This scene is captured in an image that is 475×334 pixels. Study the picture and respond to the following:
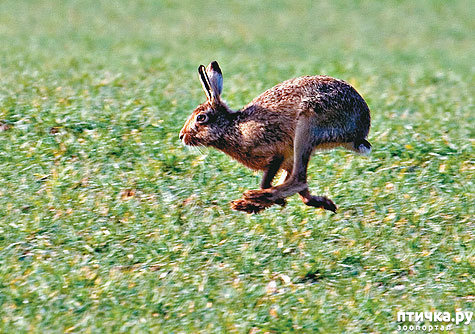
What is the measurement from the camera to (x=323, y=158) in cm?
919

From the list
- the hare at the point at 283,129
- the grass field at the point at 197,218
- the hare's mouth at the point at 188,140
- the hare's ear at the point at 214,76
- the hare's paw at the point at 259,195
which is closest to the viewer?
the grass field at the point at 197,218

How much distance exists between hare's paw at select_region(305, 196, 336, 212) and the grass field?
28 centimetres

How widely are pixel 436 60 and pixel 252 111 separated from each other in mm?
11754

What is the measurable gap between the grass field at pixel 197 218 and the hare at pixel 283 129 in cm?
57

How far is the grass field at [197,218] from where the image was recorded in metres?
6.28

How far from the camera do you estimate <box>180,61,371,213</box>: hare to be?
7043mm

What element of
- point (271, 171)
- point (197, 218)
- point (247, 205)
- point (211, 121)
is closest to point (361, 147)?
point (271, 171)

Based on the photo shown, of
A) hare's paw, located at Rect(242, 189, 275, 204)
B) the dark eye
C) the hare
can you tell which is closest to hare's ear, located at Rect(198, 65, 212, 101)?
the hare

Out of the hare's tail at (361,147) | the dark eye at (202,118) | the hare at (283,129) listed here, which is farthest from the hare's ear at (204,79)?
the hare's tail at (361,147)

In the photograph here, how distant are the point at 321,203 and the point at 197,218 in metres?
1.17

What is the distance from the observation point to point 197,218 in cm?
771

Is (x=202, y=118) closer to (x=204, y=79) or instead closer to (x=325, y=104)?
(x=204, y=79)

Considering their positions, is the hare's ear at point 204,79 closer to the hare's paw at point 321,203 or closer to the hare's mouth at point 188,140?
the hare's mouth at point 188,140

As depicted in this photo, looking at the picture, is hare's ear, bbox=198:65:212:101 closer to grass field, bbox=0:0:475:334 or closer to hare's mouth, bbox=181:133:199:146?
hare's mouth, bbox=181:133:199:146
